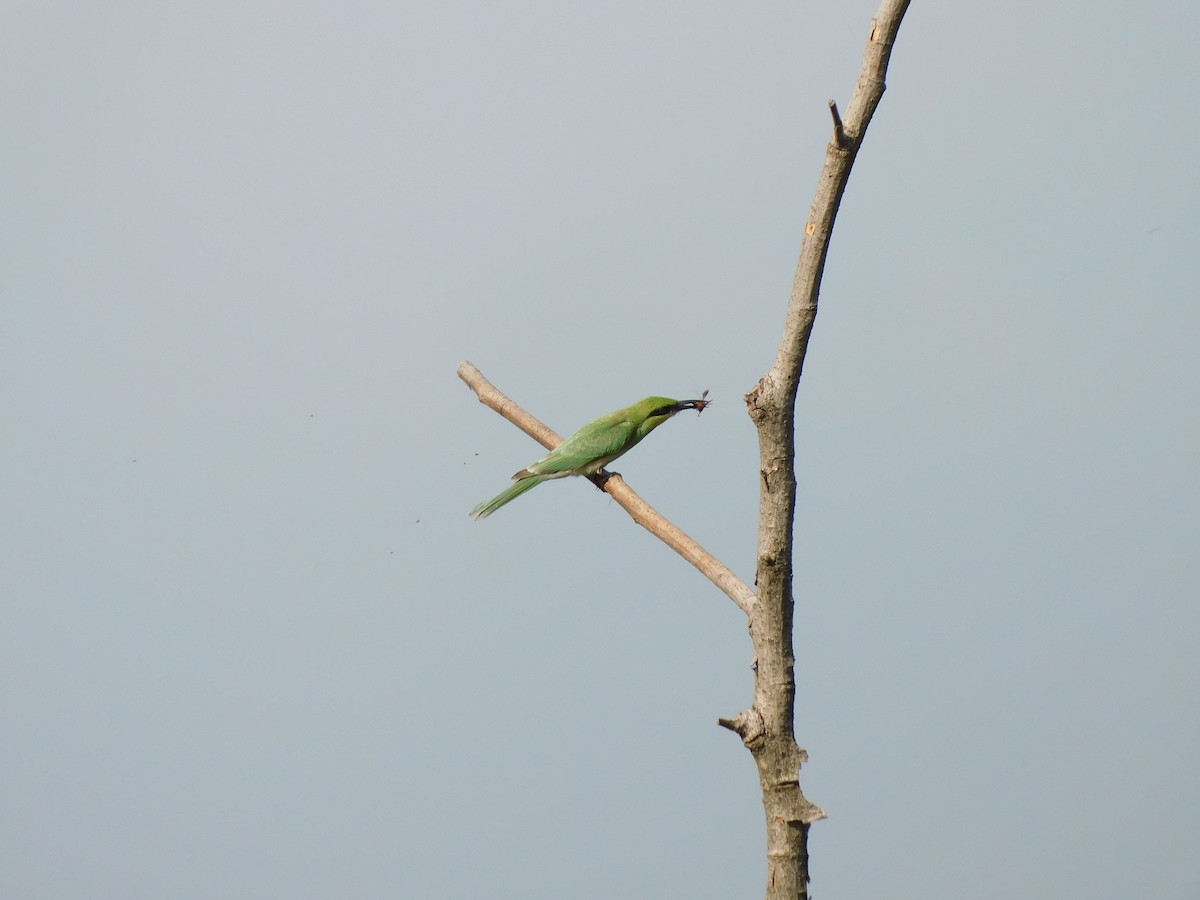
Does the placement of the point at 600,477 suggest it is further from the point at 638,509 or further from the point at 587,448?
the point at 638,509

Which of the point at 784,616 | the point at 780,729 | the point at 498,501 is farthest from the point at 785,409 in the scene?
the point at 498,501

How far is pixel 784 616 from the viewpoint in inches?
53.6

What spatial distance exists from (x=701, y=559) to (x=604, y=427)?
0.72 metres

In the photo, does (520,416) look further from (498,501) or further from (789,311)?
(789,311)

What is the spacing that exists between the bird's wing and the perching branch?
28 millimetres

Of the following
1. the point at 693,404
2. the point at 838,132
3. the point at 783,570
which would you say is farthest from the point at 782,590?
the point at 693,404

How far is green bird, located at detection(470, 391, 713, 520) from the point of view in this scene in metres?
Answer: 2.23

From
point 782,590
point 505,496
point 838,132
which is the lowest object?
point 782,590

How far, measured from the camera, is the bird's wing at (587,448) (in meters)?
2.22

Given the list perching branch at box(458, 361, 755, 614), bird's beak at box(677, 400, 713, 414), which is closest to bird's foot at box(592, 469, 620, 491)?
perching branch at box(458, 361, 755, 614)

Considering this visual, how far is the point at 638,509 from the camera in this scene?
1.87 meters

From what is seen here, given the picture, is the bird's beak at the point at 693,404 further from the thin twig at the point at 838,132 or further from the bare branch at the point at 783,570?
the thin twig at the point at 838,132

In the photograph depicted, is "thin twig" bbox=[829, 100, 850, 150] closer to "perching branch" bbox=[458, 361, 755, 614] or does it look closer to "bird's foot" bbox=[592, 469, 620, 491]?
"perching branch" bbox=[458, 361, 755, 614]

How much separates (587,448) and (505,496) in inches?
8.9
